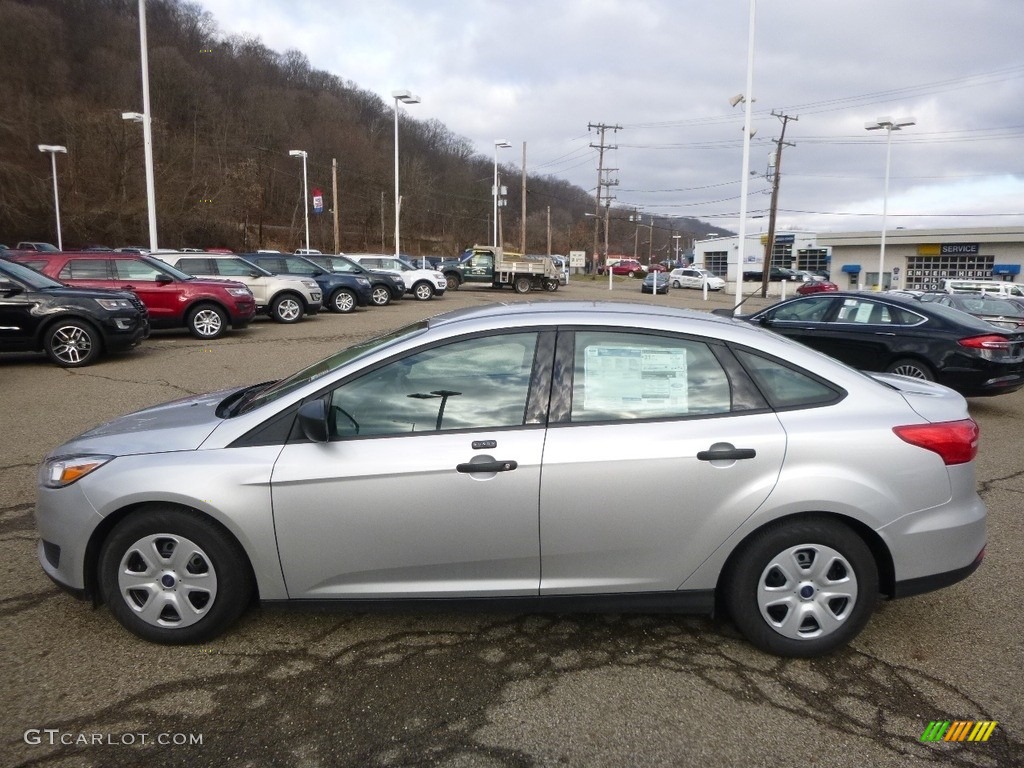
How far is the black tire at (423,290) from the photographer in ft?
98.9

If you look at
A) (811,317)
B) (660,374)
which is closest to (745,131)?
(811,317)

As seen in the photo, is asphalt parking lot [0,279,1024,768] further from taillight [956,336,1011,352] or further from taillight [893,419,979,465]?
taillight [956,336,1011,352]

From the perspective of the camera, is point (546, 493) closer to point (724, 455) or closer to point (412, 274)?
point (724, 455)

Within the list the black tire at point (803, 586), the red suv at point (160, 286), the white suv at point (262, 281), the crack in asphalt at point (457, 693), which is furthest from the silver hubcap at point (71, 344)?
the black tire at point (803, 586)

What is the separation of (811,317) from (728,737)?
8614 millimetres

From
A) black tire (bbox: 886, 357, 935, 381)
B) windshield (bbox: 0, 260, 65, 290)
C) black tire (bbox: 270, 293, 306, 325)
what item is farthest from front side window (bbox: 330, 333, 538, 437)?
black tire (bbox: 270, 293, 306, 325)

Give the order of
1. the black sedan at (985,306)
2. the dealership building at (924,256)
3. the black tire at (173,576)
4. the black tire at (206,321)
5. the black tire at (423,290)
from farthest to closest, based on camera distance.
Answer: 1. the dealership building at (924,256)
2. the black tire at (423,290)
3. the black tire at (206,321)
4. the black sedan at (985,306)
5. the black tire at (173,576)

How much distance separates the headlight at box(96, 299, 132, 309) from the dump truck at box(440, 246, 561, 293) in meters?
27.3

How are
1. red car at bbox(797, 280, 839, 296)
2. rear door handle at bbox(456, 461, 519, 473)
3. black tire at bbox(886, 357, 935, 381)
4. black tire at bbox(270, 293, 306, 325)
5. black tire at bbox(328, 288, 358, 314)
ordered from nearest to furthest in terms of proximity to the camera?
rear door handle at bbox(456, 461, 519, 473) < black tire at bbox(886, 357, 935, 381) < black tire at bbox(270, 293, 306, 325) < black tire at bbox(328, 288, 358, 314) < red car at bbox(797, 280, 839, 296)

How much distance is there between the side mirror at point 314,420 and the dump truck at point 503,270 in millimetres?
35519

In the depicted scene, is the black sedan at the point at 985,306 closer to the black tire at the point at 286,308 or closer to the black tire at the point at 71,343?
the black tire at the point at 286,308

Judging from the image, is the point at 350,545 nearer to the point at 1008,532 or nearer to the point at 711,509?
the point at 711,509

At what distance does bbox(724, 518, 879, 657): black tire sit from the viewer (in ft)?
10.8

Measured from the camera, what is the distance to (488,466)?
3.21 metres
